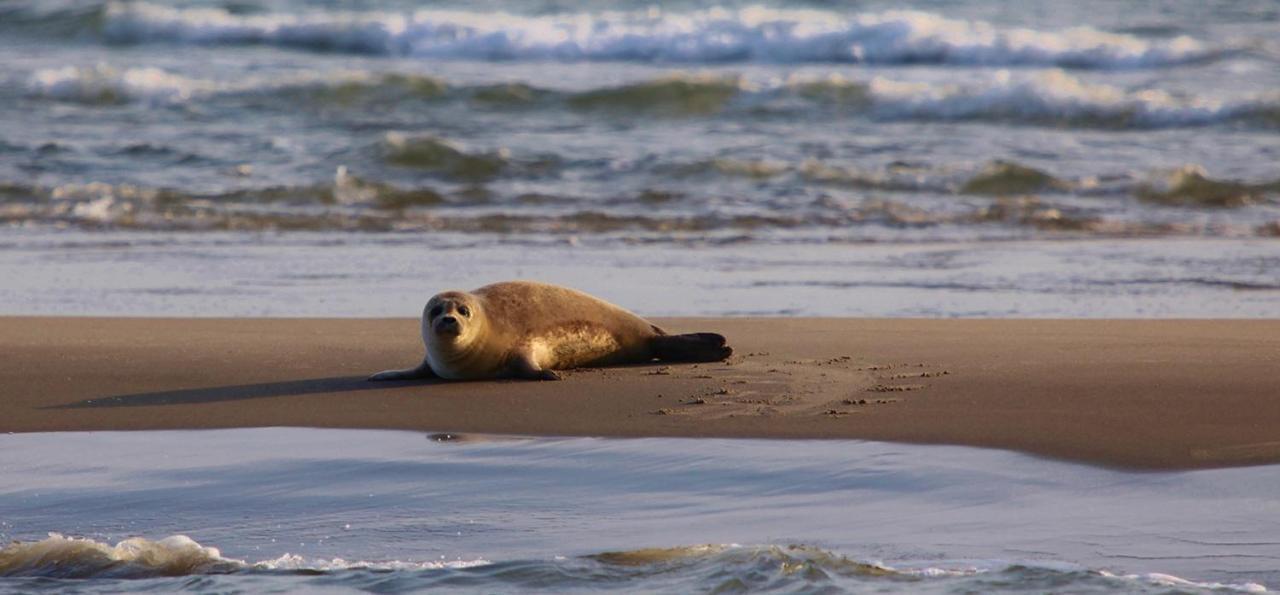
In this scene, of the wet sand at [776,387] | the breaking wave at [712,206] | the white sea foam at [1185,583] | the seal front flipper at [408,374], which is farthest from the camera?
the breaking wave at [712,206]

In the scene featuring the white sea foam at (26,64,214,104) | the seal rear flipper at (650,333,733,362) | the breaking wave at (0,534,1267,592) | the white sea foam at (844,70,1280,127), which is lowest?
the breaking wave at (0,534,1267,592)

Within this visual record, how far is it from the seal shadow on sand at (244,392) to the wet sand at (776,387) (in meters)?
0.01

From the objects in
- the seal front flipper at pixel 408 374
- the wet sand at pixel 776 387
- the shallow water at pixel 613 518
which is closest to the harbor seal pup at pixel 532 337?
the seal front flipper at pixel 408 374

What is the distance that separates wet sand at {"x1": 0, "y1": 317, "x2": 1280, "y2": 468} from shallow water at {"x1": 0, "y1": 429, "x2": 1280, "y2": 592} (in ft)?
0.96

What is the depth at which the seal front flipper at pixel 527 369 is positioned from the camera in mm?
6445

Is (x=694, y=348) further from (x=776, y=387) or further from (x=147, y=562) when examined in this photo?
(x=147, y=562)

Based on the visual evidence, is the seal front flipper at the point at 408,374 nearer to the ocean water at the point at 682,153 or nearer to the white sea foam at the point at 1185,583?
the ocean water at the point at 682,153

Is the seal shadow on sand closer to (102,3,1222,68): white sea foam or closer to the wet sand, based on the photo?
the wet sand

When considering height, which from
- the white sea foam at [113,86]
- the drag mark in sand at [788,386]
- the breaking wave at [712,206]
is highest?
the white sea foam at [113,86]

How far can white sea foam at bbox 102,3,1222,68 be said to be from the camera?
25.0m

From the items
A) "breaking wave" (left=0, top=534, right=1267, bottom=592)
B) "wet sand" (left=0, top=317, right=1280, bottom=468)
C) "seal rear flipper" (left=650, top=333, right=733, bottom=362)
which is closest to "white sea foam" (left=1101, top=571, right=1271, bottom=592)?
"breaking wave" (left=0, top=534, right=1267, bottom=592)

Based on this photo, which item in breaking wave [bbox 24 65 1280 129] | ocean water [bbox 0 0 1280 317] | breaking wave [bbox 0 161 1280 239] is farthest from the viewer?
breaking wave [bbox 24 65 1280 129]

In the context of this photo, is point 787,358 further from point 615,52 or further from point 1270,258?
point 615,52

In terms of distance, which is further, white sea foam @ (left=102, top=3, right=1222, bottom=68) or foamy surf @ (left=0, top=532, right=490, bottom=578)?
white sea foam @ (left=102, top=3, right=1222, bottom=68)
